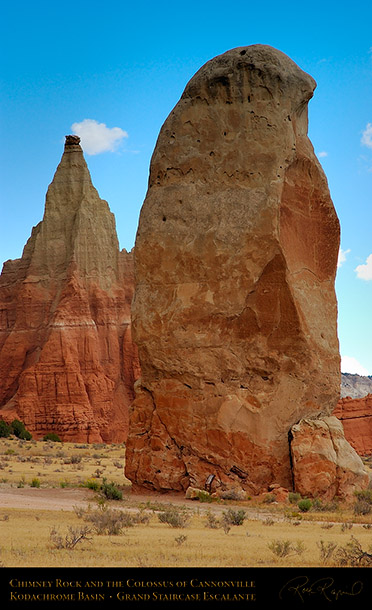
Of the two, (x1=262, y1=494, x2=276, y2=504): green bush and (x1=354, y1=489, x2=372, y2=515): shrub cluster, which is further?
(x1=262, y1=494, x2=276, y2=504): green bush

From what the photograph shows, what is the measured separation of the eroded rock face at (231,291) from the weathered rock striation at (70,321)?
3652cm

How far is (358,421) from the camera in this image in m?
35.1

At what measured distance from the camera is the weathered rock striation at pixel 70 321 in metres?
51.6

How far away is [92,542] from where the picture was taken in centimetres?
824

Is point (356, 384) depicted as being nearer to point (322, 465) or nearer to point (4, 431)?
point (4, 431)

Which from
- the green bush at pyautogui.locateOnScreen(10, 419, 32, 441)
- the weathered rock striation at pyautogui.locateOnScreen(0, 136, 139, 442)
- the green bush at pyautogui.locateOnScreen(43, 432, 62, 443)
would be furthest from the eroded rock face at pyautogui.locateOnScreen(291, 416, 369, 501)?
the weathered rock striation at pyautogui.locateOnScreen(0, 136, 139, 442)

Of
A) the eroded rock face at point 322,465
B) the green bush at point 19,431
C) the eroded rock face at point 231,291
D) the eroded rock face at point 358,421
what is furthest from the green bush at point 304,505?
the green bush at point 19,431

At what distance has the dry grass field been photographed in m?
7.35

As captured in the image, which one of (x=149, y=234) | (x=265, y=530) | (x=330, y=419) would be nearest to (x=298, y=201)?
(x=149, y=234)

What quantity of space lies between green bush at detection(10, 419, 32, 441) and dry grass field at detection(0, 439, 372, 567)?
30.0 m

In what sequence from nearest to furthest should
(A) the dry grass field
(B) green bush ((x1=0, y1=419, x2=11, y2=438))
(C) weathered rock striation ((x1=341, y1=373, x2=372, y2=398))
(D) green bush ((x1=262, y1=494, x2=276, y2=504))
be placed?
(A) the dry grass field < (D) green bush ((x1=262, y1=494, x2=276, y2=504)) < (B) green bush ((x1=0, y1=419, x2=11, y2=438)) < (C) weathered rock striation ((x1=341, y1=373, x2=372, y2=398))

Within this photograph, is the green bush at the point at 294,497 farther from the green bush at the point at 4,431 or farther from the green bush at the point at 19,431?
the green bush at the point at 19,431

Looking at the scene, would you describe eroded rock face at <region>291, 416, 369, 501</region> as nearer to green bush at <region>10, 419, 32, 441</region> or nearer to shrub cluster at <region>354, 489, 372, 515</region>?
shrub cluster at <region>354, 489, 372, 515</region>
